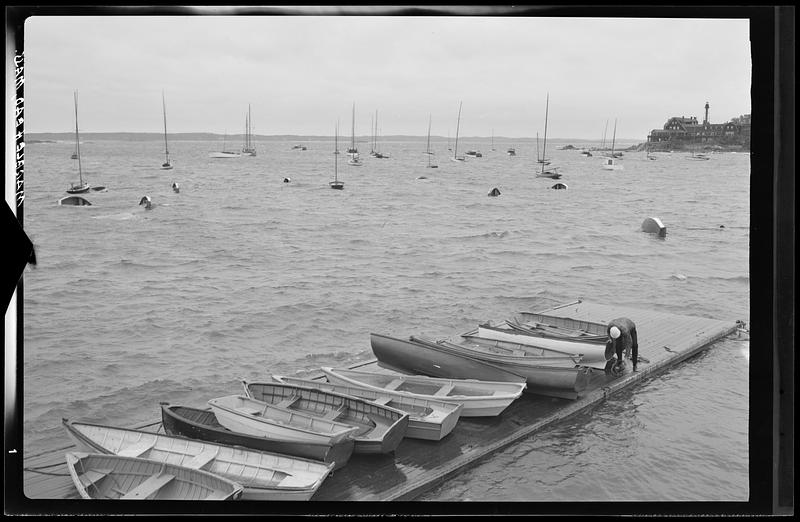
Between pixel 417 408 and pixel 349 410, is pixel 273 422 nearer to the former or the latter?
pixel 349 410

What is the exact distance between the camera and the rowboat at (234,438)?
5.81 metres

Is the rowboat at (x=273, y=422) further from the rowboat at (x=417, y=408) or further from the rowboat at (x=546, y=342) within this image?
the rowboat at (x=546, y=342)

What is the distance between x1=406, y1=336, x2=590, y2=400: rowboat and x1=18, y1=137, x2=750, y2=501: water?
350 mm

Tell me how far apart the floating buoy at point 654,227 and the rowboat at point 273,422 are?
20.6 metres

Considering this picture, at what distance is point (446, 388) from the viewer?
7.54m

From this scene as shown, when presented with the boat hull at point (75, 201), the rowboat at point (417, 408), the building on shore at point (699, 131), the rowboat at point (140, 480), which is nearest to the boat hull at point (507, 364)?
the rowboat at point (417, 408)

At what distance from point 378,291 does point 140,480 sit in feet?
39.1

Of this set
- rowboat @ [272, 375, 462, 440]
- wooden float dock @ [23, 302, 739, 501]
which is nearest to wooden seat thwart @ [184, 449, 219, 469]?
wooden float dock @ [23, 302, 739, 501]

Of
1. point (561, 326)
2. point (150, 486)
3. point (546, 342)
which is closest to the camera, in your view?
point (150, 486)

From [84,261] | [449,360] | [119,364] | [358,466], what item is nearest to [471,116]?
[84,261]

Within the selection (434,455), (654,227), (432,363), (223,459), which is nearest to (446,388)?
(432,363)

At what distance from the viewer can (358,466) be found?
6051 millimetres

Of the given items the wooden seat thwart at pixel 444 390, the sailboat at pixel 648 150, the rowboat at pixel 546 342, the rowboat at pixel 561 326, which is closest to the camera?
the wooden seat thwart at pixel 444 390

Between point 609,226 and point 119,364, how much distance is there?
2034cm
